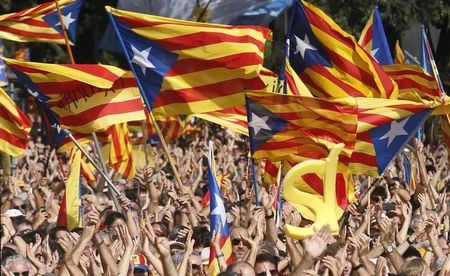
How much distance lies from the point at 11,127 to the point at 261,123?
4.13 meters

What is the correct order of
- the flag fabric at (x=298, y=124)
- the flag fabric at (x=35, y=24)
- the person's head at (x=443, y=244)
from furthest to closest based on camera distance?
the flag fabric at (x=35, y=24)
the flag fabric at (x=298, y=124)
the person's head at (x=443, y=244)

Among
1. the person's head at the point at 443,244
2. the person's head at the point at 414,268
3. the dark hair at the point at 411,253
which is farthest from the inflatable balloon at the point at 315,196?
the person's head at the point at 443,244

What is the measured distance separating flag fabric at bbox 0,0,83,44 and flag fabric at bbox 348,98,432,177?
17.0 feet

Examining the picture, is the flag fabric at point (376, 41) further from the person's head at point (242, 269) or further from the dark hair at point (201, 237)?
the person's head at point (242, 269)

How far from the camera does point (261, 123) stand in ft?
34.1

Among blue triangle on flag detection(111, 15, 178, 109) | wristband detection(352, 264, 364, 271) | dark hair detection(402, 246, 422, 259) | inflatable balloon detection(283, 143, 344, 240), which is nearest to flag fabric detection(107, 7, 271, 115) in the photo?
blue triangle on flag detection(111, 15, 178, 109)

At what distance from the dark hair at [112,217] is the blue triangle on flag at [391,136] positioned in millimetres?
2180

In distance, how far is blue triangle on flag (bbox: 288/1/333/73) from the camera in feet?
38.7

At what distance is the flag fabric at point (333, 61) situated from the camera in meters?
11.6

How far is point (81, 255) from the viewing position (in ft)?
29.1

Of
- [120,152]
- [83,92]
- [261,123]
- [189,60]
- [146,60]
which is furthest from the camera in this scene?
[120,152]

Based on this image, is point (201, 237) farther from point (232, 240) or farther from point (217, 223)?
point (217, 223)

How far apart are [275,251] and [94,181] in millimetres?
7733

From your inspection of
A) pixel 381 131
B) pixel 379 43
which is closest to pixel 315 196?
pixel 381 131
